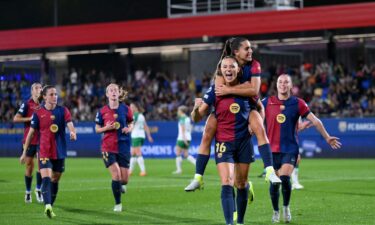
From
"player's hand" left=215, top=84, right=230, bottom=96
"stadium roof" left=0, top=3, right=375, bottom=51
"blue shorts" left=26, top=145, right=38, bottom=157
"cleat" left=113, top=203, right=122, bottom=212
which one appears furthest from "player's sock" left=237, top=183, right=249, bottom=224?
"stadium roof" left=0, top=3, right=375, bottom=51

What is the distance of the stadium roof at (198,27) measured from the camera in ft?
133

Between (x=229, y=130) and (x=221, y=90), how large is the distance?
59 centimetres

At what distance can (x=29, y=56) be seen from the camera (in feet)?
176

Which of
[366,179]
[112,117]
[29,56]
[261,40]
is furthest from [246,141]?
[29,56]

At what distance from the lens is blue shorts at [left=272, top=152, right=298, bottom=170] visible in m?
14.8

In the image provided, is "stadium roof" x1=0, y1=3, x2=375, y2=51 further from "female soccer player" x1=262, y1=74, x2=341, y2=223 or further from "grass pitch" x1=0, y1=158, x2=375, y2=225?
"female soccer player" x1=262, y1=74, x2=341, y2=223

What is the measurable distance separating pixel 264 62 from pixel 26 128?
28856mm

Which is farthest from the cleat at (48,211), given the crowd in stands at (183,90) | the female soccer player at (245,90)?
the crowd in stands at (183,90)

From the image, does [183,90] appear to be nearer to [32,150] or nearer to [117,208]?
[32,150]

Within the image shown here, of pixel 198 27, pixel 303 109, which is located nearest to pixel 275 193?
pixel 303 109

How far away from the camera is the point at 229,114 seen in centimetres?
1212

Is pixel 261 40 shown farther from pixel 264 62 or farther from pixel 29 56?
pixel 29 56

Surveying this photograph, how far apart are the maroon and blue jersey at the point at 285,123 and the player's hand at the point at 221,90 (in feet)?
10.6

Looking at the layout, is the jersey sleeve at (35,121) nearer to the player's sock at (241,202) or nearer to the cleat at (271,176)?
the player's sock at (241,202)
